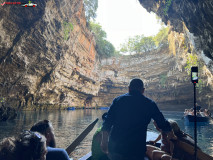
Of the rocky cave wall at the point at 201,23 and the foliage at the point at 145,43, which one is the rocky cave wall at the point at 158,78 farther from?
the rocky cave wall at the point at 201,23

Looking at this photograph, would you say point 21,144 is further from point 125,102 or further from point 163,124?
point 163,124

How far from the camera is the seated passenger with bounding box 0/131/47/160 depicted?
3.61ft

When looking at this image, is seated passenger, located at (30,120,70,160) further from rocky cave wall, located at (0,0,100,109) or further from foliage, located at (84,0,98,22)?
foliage, located at (84,0,98,22)

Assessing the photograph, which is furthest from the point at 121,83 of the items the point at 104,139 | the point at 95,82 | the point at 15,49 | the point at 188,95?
the point at 104,139

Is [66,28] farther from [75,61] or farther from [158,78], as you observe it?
[158,78]

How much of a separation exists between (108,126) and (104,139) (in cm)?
23

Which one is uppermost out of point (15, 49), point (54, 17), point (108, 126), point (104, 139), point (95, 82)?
point (54, 17)

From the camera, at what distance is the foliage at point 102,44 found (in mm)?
41328

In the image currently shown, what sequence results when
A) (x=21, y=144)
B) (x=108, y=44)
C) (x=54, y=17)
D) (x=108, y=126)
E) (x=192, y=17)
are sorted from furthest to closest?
(x=108, y=44)
(x=54, y=17)
(x=192, y=17)
(x=108, y=126)
(x=21, y=144)

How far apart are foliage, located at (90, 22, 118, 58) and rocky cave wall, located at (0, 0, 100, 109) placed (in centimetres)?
995

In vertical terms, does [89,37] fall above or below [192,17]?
above

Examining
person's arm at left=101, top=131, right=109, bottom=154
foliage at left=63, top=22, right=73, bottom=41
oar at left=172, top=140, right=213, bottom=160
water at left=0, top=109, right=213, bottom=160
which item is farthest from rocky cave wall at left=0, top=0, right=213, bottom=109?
person's arm at left=101, top=131, right=109, bottom=154

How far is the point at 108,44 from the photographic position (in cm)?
4472

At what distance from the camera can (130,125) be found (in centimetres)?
178
